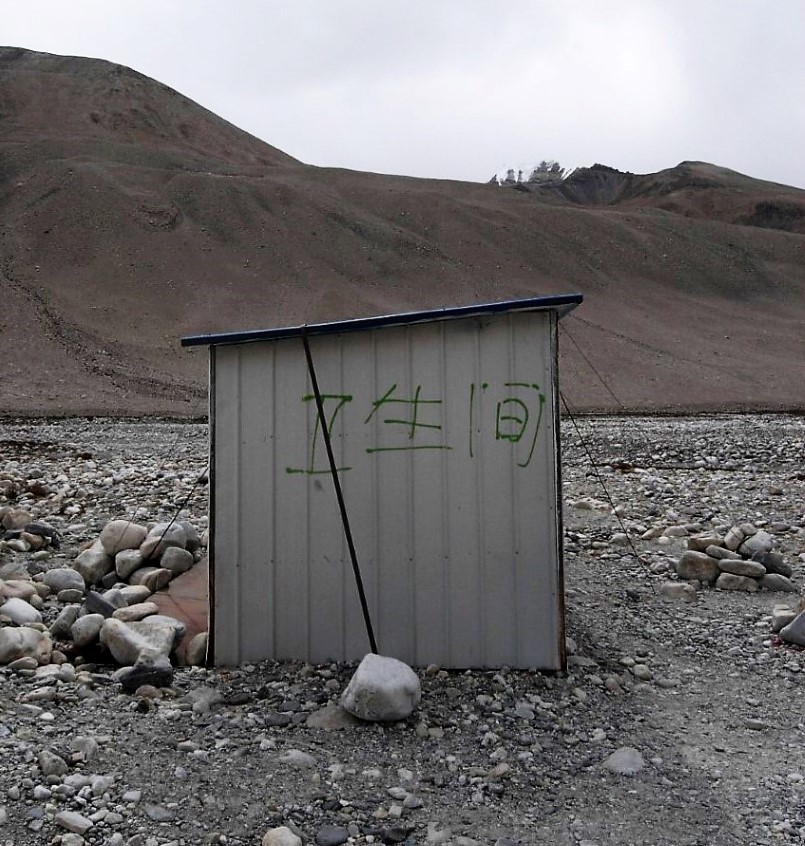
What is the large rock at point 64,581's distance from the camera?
7.16 metres

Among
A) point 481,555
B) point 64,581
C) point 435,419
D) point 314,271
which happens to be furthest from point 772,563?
point 314,271

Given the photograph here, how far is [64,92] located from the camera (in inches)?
3701

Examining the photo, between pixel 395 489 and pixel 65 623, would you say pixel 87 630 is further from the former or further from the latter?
pixel 395 489

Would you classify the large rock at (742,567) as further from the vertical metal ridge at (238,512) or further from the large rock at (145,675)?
the large rock at (145,675)

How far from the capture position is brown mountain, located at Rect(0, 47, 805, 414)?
4384cm

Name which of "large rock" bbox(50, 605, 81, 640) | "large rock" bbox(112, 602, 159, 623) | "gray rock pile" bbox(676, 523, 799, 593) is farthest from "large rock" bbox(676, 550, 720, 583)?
"large rock" bbox(50, 605, 81, 640)

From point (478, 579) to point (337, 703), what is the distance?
46.1 inches

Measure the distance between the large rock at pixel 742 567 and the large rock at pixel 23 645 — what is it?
5.59 metres

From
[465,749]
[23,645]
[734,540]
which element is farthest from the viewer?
[734,540]

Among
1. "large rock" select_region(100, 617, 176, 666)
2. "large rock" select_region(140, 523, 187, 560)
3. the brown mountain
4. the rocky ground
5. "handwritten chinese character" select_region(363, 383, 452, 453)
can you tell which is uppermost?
the brown mountain

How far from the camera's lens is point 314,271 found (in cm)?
5822

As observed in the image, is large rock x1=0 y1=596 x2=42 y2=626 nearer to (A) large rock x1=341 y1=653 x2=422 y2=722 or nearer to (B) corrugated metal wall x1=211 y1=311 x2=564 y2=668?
(B) corrugated metal wall x1=211 y1=311 x2=564 y2=668

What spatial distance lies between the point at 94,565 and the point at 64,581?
0.34 meters

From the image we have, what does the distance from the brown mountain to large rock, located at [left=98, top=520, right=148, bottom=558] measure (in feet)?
90.1
